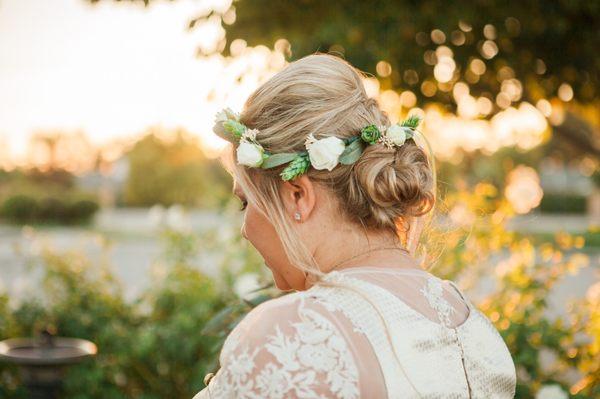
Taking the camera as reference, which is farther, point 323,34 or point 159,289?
point 159,289

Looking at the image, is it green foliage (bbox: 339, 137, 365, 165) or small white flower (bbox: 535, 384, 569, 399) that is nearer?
green foliage (bbox: 339, 137, 365, 165)

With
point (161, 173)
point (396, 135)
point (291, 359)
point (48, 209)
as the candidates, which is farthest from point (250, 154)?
point (161, 173)

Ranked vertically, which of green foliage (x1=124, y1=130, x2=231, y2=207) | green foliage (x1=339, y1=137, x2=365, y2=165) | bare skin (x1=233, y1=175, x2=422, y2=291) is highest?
green foliage (x1=339, y1=137, x2=365, y2=165)

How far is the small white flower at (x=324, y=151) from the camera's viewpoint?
4.53 feet

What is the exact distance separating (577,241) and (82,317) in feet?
9.97

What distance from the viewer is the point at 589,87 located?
195 inches

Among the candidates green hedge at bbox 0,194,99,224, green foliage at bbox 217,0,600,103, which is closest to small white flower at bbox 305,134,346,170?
green foliage at bbox 217,0,600,103

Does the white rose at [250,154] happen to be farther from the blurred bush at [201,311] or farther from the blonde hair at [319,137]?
the blurred bush at [201,311]

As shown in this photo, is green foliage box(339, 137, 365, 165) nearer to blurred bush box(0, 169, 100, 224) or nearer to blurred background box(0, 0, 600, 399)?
blurred background box(0, 0, 600, 399)

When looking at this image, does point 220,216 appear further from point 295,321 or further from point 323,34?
point 295,321

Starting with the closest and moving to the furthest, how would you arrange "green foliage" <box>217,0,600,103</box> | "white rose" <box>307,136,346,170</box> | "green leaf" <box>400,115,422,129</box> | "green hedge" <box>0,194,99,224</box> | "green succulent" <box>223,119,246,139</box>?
"white rose" <box>307,136,346,170</box>
"green succulent" <box>223,119,246,139</box>
"green leaf" <box>400,115,422,129</box>
"green foliage" <box>217,0,600,103</box>
"green hedge" <box>0,194,99,224</box>

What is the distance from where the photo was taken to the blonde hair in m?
1.43

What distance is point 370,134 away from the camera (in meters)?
1.47

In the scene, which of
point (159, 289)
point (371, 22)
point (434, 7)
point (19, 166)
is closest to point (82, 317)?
point (159, 289)
